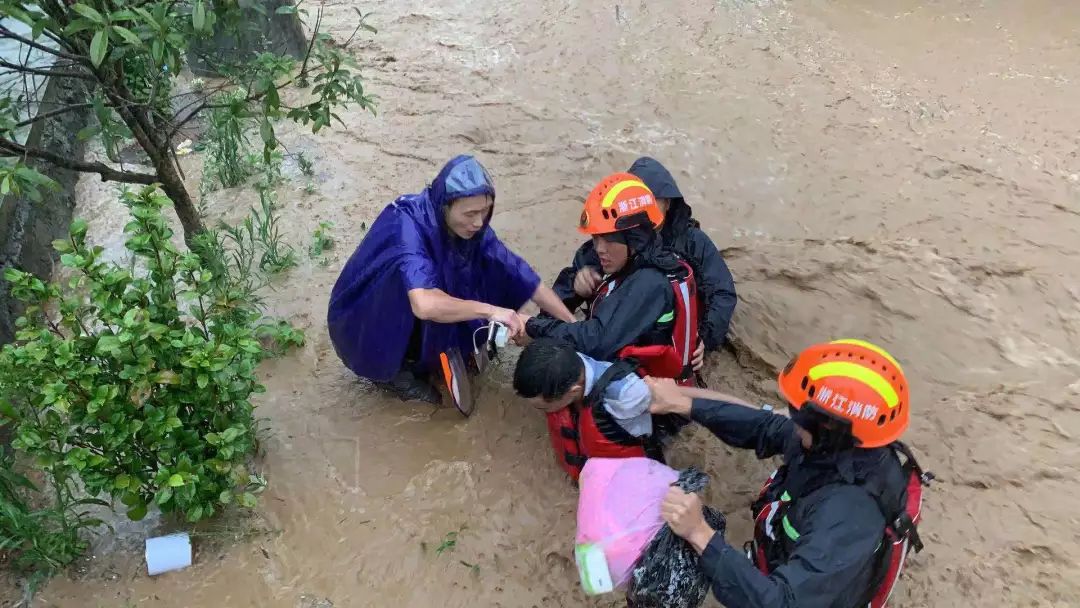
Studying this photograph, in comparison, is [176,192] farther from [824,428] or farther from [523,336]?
[824,428]

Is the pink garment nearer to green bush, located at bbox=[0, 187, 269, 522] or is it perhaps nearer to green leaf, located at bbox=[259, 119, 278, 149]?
green bush, located at bbox=[0, 187, 269, 522]

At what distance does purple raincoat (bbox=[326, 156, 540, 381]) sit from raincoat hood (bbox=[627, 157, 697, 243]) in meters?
0.67

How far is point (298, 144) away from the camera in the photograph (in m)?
5.36

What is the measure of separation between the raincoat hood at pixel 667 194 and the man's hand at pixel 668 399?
939 millimetres

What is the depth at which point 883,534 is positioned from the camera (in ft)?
6.54

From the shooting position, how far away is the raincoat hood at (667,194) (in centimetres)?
334

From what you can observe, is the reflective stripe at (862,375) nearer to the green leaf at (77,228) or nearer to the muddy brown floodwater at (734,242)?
the muddy brown floodwater at (734,242)

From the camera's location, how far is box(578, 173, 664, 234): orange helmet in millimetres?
2961

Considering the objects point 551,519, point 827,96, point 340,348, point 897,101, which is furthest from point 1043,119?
point 340,348

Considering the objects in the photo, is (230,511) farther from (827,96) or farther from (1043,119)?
(1043,119)

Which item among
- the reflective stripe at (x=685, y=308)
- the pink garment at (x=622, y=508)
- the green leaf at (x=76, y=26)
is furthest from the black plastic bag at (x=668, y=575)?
the green leaf at (x=76, y=26)

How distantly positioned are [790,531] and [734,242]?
8.07 feet

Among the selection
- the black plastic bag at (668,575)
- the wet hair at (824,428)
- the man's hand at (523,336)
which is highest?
the wet hair at (824,428)

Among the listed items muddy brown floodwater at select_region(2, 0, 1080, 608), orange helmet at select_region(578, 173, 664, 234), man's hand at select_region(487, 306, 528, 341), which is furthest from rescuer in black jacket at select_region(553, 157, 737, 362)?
man's hand at select_region(487, 306, 528, 341)
